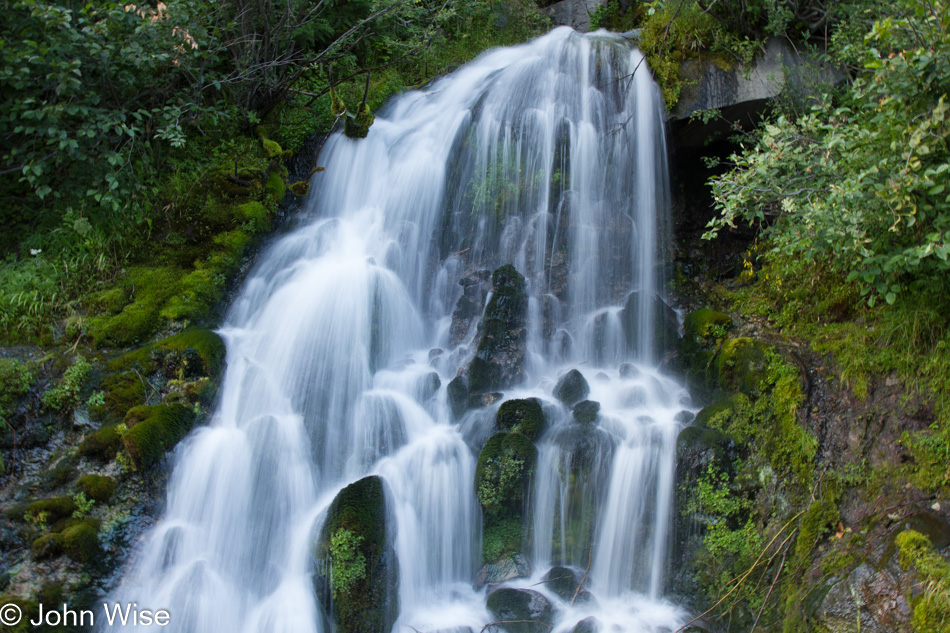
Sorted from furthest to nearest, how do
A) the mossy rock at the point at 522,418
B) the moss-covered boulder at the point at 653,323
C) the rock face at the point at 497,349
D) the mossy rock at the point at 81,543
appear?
the moss-covered boulder at the point at 653,323
the rock face at the point at 497,349
the mossy rock at the point at 522,418
the mossy rock at the point at 81,543

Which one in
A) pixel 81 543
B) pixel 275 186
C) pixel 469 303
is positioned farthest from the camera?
pixel 275 186

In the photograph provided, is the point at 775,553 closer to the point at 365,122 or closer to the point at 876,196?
the point at 876,196

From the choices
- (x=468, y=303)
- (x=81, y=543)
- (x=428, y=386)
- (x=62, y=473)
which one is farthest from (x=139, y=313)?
(x=468, y=303)

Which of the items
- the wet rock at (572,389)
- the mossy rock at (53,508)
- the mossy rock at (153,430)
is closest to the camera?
the mossy rock at (53,508)

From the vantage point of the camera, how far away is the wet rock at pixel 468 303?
24.9 ft

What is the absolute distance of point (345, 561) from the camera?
17.2 feet

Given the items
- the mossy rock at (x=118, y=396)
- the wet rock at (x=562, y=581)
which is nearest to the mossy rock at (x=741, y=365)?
the wet rock at (x=562, y=581)

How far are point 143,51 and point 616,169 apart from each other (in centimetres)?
593

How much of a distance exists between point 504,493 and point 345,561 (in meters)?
1.53

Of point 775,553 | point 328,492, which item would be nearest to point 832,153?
point 775,553

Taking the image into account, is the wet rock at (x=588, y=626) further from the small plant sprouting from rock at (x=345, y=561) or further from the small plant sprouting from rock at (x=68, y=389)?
the small plant sprouting from rock at (x=68, y=389)

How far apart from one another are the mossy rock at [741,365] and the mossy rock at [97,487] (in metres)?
5.82

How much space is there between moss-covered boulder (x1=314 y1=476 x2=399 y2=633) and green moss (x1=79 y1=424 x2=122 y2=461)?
209 cm

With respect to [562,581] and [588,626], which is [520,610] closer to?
[562,581]
